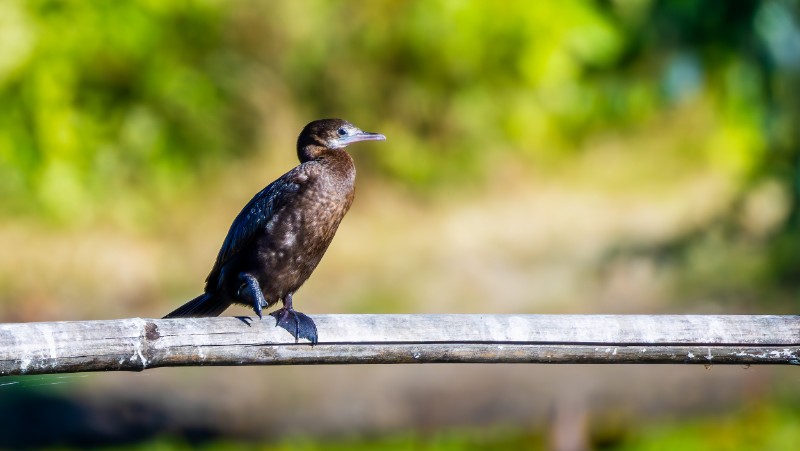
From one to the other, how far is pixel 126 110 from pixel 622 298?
13.0 ft

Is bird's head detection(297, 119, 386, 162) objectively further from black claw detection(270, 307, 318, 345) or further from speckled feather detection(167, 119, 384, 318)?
black claw detection(270, 307, 318, 345)

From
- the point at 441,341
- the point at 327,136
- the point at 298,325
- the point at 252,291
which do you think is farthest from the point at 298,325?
the point at 327,136

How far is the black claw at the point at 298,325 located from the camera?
273cm

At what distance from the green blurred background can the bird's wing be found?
3.14 metres

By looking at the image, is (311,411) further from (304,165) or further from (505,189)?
(304,165)

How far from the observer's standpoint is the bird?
3504 millimetres

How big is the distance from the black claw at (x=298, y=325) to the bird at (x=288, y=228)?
1.85 feet

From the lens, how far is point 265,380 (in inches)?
292

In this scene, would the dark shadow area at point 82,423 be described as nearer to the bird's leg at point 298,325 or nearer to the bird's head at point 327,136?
the bird's head at point 327,136

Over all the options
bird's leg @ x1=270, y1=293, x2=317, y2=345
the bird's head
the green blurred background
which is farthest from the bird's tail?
the green blurred background

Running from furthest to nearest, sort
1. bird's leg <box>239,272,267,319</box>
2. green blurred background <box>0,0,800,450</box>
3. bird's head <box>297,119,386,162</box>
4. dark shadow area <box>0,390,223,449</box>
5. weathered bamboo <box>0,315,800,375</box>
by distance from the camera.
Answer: green blurred background <box>0,0,800,450</box> < dark shadow area <box>0,390,223,449</box> < bird's head <box>297,119,386,162</box> < bird's leg <box>239,272,267,319</box> < weathered bamboo <box>0,315,800,375</box>

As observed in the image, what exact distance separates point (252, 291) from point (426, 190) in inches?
220

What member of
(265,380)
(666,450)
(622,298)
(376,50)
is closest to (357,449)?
(265,380)

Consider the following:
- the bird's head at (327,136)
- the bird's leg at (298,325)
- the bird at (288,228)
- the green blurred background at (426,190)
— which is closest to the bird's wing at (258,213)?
the bird at (288,228)
